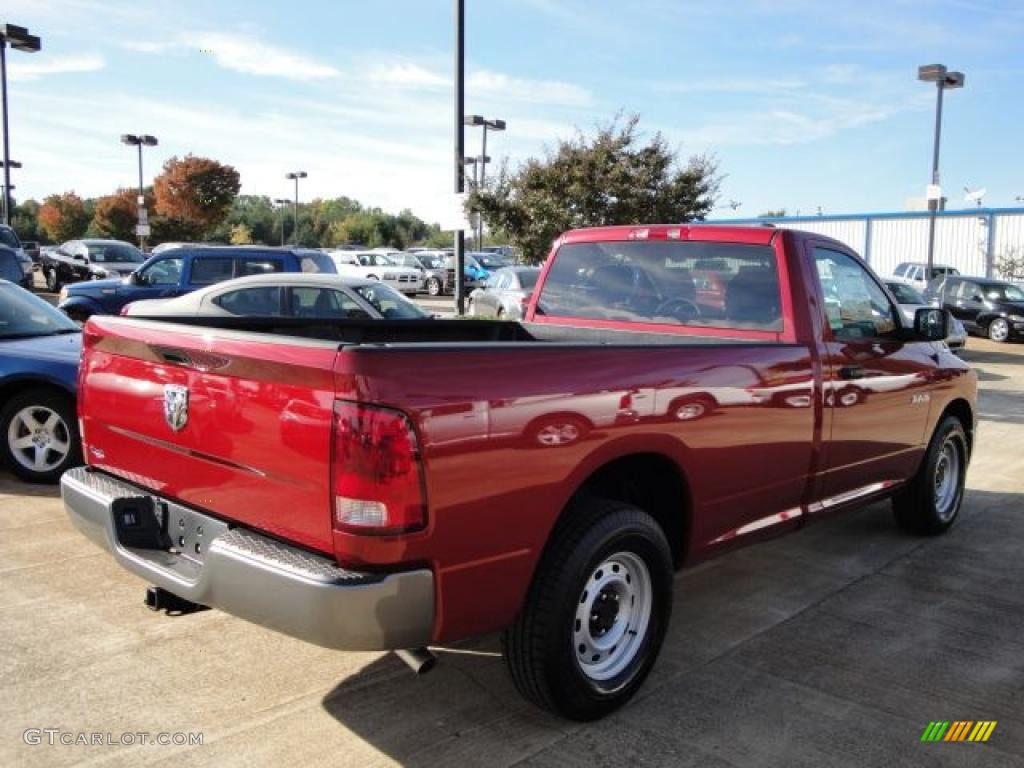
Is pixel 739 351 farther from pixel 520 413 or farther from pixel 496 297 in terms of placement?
pixel 496 297

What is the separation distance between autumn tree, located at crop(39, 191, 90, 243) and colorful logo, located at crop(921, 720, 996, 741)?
74.7 metres

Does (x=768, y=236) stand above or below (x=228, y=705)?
above

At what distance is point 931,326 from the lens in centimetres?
520

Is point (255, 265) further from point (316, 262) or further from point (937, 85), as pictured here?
point (937, 85)

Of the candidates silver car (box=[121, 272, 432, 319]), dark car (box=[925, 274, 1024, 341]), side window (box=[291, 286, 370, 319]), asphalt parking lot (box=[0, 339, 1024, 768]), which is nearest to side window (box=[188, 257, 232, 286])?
silver car (box=[121, 272, 432, 319])

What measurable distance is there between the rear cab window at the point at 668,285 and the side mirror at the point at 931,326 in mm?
1327

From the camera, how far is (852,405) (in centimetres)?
459

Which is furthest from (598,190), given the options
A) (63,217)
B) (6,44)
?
(63,217)

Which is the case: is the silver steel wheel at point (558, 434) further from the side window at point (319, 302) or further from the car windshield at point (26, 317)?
the side window at point (319, 302)

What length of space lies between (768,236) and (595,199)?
10.1 meters

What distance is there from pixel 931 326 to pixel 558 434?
3.29 m

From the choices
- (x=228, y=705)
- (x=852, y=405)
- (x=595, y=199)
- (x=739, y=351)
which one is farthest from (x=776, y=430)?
(x=595, y=199)

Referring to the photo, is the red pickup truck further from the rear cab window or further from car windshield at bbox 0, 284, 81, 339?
car windshield at bbox 0, 284, 81, 339

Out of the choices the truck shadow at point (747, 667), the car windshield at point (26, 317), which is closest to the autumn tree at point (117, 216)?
the car windshield at point (26, 317)
